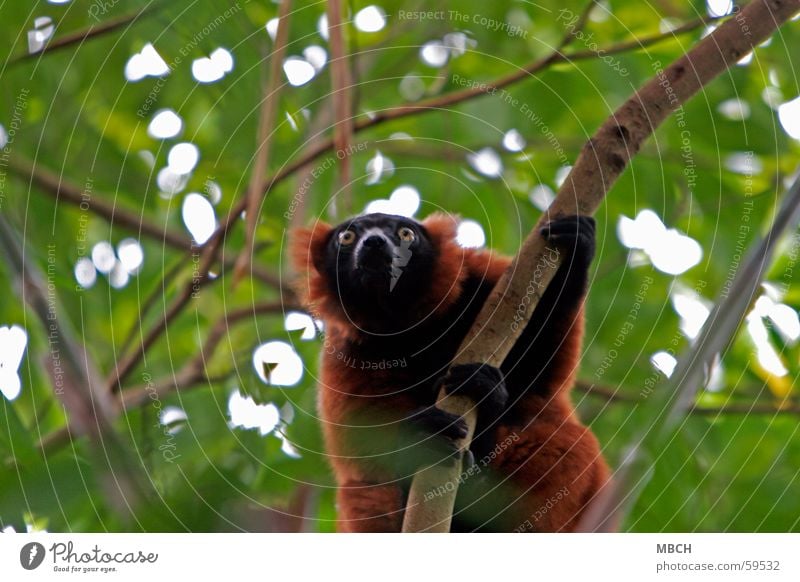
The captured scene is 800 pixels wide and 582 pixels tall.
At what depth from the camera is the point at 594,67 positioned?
4.25 m

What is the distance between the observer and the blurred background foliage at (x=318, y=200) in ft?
11.0

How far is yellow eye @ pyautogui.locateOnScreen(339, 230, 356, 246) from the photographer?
400 centimetres

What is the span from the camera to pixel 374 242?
12.4ft

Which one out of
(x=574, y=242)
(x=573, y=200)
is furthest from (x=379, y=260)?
(x=573, y=200)

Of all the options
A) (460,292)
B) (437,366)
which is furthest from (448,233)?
(437,366)

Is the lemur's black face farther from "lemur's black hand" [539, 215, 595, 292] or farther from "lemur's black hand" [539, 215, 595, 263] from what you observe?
"lemur's black hand" [539, 215, 595, 263]

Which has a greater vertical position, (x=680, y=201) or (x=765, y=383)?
(x=680, y=201)

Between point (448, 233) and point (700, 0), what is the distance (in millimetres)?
1615

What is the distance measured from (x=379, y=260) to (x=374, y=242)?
109 millimetres


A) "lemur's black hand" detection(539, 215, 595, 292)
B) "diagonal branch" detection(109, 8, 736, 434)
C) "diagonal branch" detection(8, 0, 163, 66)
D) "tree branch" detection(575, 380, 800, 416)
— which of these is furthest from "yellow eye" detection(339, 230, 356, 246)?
"tree branch" detection(575, 380, 800, 416)

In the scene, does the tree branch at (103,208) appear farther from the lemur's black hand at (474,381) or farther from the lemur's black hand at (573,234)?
the lemur's black hand at (573,234)

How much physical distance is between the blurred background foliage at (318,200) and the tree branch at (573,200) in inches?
25.4

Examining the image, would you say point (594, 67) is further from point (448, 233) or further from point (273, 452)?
point (273, 452)

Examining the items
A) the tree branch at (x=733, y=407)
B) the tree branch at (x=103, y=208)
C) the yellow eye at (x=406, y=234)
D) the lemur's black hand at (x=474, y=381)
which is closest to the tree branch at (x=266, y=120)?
the yellow eye at (x=406, y=234)
